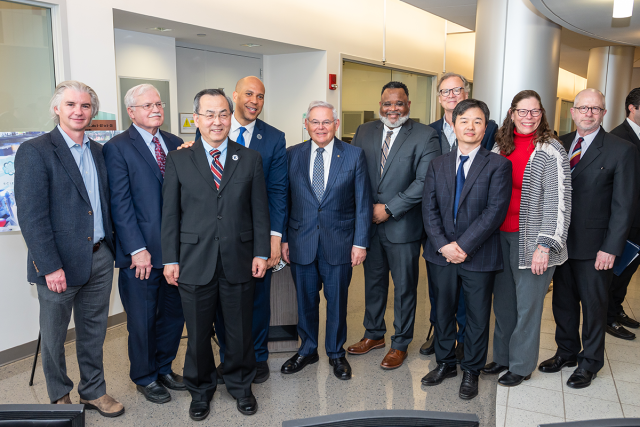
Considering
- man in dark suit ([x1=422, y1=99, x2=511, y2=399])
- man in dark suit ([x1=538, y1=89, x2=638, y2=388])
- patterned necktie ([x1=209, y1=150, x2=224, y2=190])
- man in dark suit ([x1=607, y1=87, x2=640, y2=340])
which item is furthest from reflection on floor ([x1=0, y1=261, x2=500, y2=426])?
patterned necktie ([x1=209, y1=150, x2=224, y2=190])

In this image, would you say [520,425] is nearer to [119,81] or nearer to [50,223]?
[50,223]

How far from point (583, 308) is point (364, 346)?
158cm

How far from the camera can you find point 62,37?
3.77 meters

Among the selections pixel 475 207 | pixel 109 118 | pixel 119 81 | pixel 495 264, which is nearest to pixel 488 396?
pixel 495 264

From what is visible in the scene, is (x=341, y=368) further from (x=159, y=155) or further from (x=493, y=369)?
(x=159, y=155)

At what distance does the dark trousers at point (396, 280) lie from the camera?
352cm

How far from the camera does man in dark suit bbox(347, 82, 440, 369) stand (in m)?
3.42

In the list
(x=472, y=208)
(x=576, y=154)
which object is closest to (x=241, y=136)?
(x=472, y=208)

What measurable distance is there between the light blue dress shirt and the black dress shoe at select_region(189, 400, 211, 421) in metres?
1.14

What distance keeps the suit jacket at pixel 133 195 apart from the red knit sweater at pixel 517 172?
7.24ft

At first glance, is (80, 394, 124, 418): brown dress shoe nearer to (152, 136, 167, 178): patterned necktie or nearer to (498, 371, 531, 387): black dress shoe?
(152, 136, 167, 178): patterned necktie

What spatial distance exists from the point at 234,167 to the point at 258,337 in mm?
1320

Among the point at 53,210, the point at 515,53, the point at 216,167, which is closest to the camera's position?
the point at 53,210

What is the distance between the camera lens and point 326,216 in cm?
324
